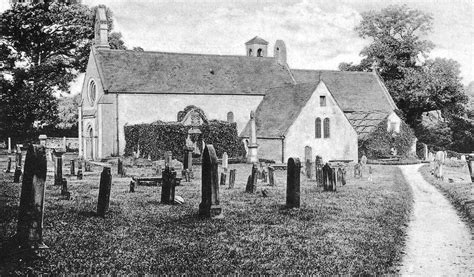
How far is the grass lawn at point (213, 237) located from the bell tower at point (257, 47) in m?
37.8

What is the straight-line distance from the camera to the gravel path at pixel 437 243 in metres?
9.57

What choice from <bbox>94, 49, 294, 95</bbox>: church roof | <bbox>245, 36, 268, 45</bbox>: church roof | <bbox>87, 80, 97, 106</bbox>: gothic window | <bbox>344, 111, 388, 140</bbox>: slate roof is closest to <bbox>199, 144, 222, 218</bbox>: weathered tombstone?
<bbox>94, 49, 294, 95</bbox>: church roof

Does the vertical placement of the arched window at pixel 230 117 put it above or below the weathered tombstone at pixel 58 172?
above

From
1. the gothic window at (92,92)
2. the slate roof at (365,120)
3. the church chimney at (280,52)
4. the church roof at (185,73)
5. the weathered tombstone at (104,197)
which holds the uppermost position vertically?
the church chimney at (280,52)

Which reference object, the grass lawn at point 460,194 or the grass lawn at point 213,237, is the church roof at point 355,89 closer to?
the grass lawn at point 460,194

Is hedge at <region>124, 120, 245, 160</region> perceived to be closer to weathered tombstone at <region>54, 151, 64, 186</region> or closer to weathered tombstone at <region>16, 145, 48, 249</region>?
weathered tombstone at <region>54, 151, 64, 186</region>

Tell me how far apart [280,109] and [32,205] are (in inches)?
1408

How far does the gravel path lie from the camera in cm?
957

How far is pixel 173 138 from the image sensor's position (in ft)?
125

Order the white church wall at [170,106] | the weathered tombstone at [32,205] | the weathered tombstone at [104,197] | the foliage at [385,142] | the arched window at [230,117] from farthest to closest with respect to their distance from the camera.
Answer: the foliage at [385,142]
the arched window at [230,117]
the white church wall at [170,106]
the weathered tombstone at [104,197]
the weathered tombstone at [32,205]

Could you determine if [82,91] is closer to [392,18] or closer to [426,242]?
[392,18]

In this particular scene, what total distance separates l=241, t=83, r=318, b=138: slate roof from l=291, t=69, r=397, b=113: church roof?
245 inches

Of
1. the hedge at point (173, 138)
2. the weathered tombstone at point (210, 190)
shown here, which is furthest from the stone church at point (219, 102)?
the weathered tombstone at point (210, 190)

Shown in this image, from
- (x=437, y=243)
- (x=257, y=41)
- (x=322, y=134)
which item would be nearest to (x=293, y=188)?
(x=437, y=243)
